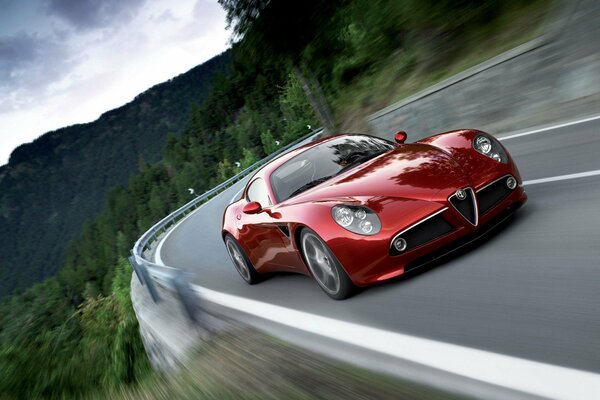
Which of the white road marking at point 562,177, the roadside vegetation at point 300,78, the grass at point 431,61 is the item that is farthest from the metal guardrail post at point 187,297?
the grass at point 431,61

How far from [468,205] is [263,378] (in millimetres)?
1983

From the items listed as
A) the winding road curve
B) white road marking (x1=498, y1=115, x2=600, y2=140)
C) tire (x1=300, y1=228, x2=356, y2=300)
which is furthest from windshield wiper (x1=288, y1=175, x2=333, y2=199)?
white road marking (x1=498, y1=115, x2=600, y2=140)

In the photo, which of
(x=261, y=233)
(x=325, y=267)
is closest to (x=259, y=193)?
(x=261, y=233)

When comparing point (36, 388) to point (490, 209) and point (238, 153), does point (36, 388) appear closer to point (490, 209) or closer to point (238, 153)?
point (490, 209)

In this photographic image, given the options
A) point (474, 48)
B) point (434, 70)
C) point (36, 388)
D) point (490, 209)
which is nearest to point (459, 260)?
point (490, 209)

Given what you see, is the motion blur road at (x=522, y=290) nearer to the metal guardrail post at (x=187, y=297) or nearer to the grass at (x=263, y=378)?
the grass at (x=263, y=378)

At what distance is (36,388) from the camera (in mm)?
5953

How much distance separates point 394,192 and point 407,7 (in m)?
11.2

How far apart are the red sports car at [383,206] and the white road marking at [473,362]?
76 centimetres

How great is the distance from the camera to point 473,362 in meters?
2.49

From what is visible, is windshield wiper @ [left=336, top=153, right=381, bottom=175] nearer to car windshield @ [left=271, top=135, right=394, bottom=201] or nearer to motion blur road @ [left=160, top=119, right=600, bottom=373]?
car windshield @ [left=271, top=135, right=394, bottom=201]

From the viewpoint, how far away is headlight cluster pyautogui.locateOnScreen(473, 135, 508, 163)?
489cm

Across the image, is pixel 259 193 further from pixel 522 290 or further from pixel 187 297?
pixel 522 290

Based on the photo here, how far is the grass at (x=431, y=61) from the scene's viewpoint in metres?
10.9
